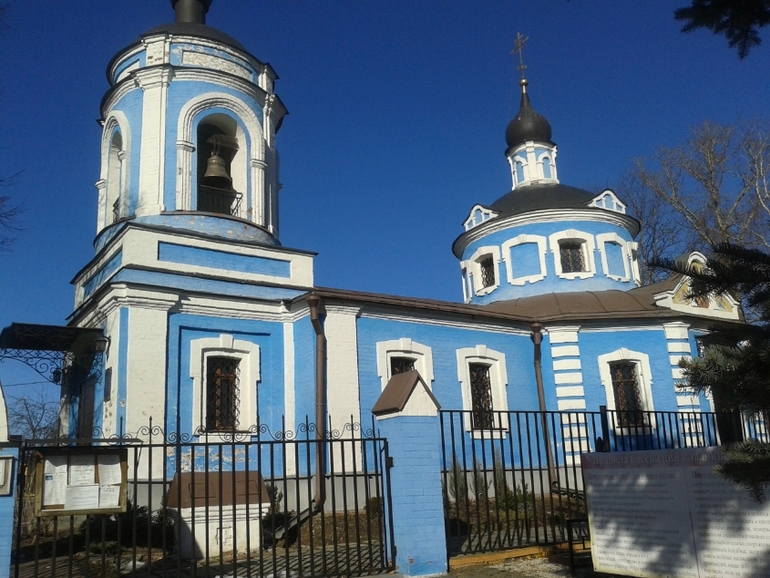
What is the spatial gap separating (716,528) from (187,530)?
6.32 m

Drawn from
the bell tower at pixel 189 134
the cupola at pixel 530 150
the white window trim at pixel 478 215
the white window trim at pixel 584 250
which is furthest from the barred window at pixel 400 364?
the cupola at pixel 530 150

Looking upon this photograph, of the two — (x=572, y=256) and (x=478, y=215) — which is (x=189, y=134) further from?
(x=572, y=256)

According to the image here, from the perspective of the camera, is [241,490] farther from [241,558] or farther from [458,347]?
[458,347]

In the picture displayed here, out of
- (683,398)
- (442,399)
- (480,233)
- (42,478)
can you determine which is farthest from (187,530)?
(480,233)

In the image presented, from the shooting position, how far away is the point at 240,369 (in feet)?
43.1

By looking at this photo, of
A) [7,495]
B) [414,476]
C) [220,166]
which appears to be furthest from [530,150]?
[7,495]

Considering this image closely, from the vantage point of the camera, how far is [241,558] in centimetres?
867

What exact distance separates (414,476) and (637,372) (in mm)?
10592

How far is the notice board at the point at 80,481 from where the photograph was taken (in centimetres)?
591

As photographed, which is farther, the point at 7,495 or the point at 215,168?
the point at 215,168

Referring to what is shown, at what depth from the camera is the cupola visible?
22.9m

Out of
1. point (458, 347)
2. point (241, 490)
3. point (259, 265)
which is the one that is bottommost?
point (241, 490)

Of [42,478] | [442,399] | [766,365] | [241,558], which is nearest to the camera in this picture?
[766,365]

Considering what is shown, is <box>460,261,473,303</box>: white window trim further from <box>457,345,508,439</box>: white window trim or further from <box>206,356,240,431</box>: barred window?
<box>206,356,240,431</box>: barred window
